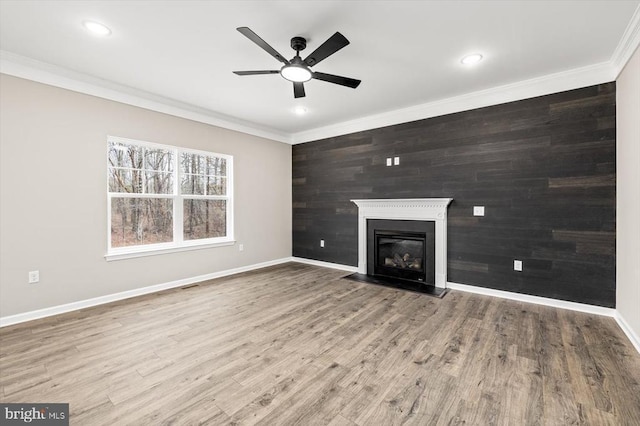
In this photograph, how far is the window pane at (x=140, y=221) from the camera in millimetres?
3715

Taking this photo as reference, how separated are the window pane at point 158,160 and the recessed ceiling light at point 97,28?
69.2 inches

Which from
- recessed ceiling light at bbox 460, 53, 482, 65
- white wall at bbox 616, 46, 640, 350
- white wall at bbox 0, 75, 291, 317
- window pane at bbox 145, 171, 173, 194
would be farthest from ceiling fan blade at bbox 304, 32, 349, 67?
window pane at bbox 145, 171, 173, 194

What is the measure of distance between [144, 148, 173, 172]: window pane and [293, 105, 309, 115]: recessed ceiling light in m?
2.05

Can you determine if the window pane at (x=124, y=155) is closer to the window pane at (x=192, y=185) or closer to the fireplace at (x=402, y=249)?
the window pane at (x=192, y=185)

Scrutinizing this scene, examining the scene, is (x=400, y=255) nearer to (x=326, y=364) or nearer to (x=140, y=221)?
(x=326, y=364)

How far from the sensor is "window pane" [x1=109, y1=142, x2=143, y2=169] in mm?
3672

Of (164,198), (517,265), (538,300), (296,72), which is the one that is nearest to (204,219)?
(164,198)

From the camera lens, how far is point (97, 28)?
7.88 ft

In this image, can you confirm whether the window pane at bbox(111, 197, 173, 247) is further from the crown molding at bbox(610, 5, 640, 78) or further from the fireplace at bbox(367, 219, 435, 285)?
the crown molding at bbox(610, 5, 640, 78)

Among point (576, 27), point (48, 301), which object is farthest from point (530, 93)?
point (48, 301)

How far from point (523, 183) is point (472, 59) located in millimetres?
1676

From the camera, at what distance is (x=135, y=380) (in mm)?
1942

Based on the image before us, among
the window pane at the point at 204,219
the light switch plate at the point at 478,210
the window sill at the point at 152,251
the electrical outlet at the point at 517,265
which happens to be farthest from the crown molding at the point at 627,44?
the window sill at the point at 152,251

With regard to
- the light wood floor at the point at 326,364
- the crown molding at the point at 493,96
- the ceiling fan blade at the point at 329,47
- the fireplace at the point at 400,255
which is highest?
the crown molding at the point at 493,96
